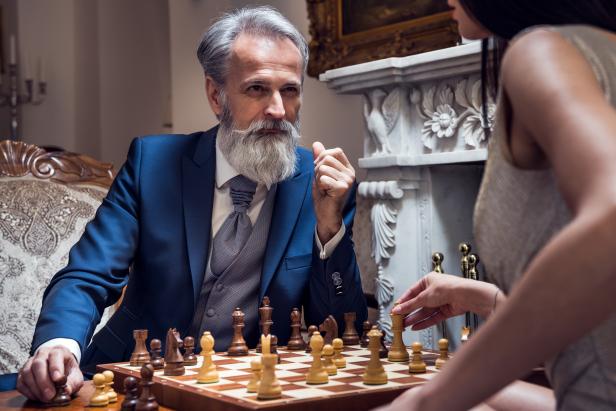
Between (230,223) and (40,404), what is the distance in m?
1.03

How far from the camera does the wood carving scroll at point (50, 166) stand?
3250 mm

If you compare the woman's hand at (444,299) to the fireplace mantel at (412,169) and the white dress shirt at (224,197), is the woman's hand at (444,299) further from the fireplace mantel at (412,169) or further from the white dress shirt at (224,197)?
the fireplace mantel at (412,169)

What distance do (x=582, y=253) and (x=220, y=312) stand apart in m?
1.75

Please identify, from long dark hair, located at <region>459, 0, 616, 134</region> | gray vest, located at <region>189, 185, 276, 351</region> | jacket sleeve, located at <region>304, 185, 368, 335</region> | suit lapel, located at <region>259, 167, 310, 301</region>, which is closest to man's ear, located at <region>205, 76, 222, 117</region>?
suit lapel, located at <region>259, 167, 310, 301</region>

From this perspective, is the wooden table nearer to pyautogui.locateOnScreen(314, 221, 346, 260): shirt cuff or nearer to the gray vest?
the gray vest

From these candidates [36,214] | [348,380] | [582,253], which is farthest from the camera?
[36,214]

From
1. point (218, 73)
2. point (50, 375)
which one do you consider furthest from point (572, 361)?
point (218, 73)

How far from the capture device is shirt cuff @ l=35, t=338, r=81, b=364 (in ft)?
6.20

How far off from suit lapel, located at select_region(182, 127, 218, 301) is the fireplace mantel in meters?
1.25

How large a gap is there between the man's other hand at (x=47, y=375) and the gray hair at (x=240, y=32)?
1.25 metres

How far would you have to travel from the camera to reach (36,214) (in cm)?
312

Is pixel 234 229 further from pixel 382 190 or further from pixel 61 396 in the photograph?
pixel 382 190

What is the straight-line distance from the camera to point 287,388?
1443 millimetres

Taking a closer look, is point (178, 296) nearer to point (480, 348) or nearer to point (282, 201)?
point (282, 201)
